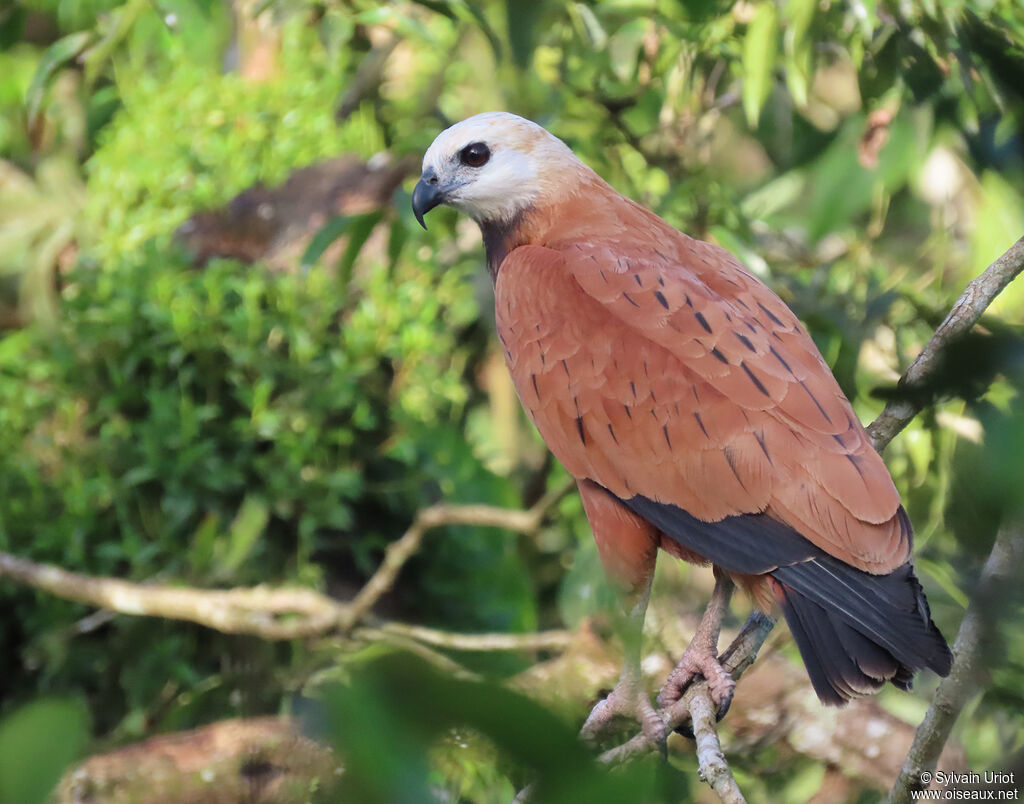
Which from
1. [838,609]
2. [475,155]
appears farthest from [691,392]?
[475,155]

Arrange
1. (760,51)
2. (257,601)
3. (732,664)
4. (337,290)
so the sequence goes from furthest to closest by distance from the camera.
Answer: (337,290)
(257,601)
(760,51)
(732,664)

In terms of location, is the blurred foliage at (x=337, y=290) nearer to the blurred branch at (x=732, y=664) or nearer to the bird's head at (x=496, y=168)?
the bird's head at (x=496, y=168)

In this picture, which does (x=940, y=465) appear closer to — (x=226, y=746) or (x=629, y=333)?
(x=629, y=333)

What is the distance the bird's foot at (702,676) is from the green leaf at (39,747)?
5.41 feet

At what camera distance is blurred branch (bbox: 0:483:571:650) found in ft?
12.4

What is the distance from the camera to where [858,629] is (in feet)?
7.15

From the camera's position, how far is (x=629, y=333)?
2.67 metres

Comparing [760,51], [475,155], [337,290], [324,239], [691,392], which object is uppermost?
[760,51]

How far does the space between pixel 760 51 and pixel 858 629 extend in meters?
1.80

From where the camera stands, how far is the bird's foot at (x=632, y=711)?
1854 mm

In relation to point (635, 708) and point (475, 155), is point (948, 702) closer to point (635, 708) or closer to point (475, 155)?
point (635, 708)

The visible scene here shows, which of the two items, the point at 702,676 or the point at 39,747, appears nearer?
the point at 39,747

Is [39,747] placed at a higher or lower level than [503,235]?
higher

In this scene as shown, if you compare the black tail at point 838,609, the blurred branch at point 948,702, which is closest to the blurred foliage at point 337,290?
the black tail at point 838,609
